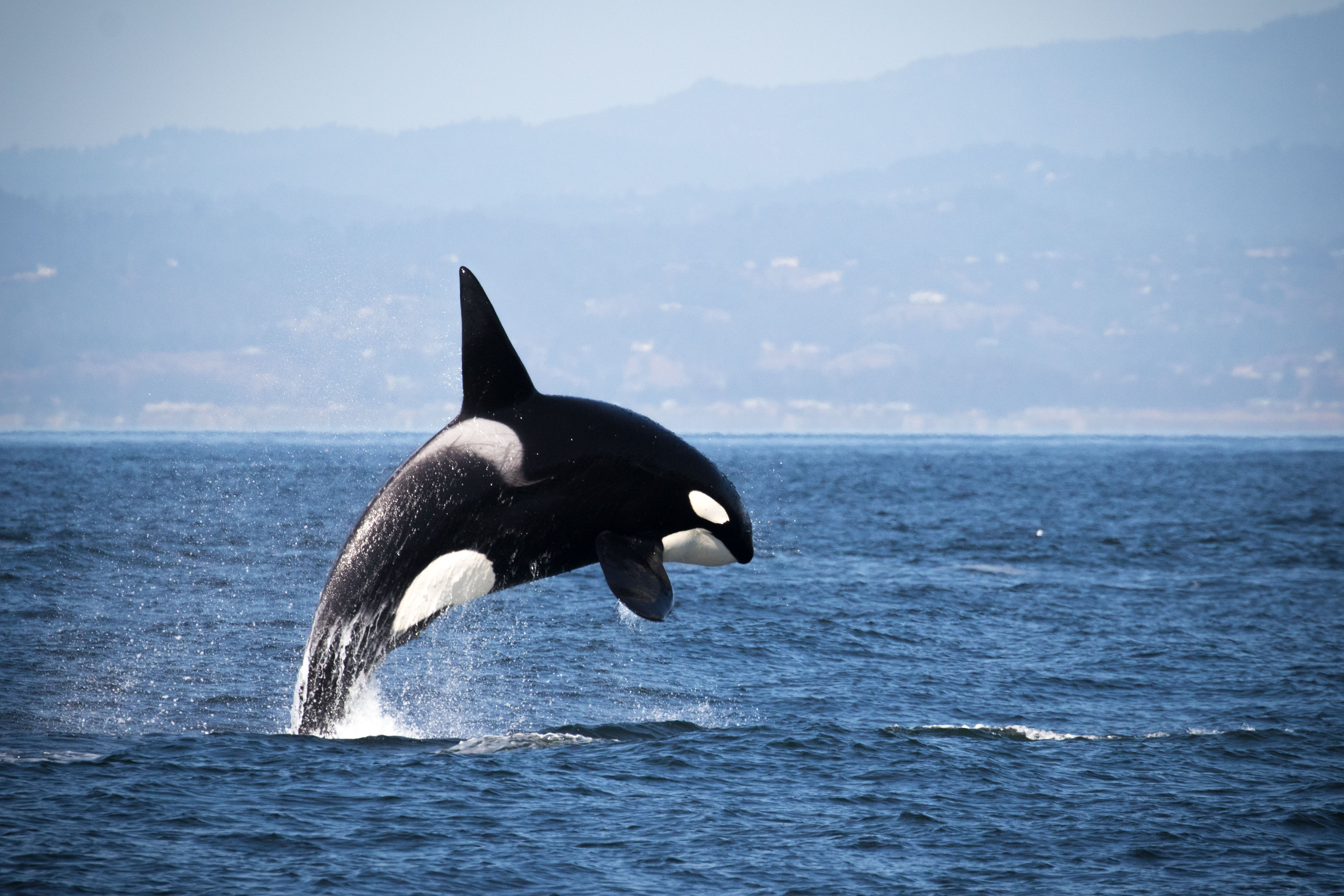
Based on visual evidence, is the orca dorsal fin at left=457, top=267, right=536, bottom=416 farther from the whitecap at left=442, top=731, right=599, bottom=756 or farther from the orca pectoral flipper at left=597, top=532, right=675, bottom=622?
the whitecap at left=442, top=731, right=599, bottom=756

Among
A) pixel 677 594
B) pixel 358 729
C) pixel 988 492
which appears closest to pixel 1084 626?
pixel 677 594

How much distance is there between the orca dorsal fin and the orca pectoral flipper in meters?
1.42

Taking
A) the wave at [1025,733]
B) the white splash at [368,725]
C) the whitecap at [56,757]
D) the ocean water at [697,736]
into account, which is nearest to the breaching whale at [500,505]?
the ocean water at [697,736]

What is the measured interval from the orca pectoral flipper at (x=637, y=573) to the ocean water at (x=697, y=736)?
231cm

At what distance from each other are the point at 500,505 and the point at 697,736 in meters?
5.41

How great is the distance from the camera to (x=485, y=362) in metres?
10.5

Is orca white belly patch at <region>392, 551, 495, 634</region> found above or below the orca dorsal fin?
below

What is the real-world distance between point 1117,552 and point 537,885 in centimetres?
3463

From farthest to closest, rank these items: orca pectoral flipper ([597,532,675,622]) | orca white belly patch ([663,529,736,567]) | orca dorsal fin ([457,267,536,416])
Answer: orca white belly patch ([663,529,736,567])
orca dorsal fin ([457,267,536,416])
orca pectoral flipper ([597,532,675,622])

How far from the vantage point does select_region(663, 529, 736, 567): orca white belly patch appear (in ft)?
36.0

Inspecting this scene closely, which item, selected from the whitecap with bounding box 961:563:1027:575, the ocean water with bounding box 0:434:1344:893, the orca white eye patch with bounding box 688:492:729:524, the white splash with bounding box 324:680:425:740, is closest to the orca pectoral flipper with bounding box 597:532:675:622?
the orca white eye patch with bounding box 688:492:729:524

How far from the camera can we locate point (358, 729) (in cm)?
1436

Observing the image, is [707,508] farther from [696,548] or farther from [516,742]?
[516,742]

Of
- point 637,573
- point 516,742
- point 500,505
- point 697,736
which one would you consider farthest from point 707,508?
point 697,736
